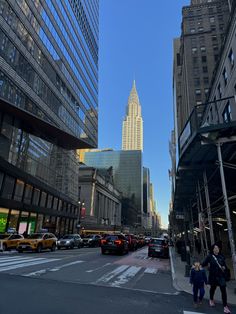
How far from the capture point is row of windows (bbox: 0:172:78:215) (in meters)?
35.2

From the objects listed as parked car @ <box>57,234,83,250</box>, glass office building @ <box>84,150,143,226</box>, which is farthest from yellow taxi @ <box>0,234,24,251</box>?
glass office building @ <box>84,150,143,226</box>

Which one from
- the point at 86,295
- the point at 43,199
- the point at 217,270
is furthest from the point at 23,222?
the point at 217,270

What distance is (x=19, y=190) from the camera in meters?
38.9

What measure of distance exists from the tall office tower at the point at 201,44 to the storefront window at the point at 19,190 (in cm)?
4357

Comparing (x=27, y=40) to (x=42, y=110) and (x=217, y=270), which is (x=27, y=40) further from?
(x=217, y=270)

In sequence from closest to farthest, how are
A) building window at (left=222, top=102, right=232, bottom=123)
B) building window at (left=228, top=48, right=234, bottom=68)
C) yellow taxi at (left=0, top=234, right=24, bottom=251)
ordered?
building window at (left=228, top=48, right=234, bottom=68) → building window at (left=222, top=102, right=232, bottom=123) → yellow taxi at (left=0, top=234, right=24, bottom=251)

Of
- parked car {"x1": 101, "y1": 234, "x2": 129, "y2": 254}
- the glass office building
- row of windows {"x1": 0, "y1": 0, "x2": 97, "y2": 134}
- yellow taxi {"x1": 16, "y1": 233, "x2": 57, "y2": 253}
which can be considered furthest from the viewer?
the glass office building

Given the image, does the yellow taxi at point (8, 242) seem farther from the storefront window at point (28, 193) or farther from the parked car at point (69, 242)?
the storefront window at point (28, 193)

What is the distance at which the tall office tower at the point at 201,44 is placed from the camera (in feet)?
236

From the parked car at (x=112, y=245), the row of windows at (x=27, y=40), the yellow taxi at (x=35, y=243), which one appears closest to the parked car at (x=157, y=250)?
the parked car at (x=112, y=245)

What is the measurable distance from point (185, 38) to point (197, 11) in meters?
11.1

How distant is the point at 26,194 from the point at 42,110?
497 inches

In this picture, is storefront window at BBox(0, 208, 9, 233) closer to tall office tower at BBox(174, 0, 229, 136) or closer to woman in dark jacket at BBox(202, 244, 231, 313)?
woman in dark jacket at BBox(202, 244, 231, 313)

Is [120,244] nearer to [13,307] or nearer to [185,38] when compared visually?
[13,307]
